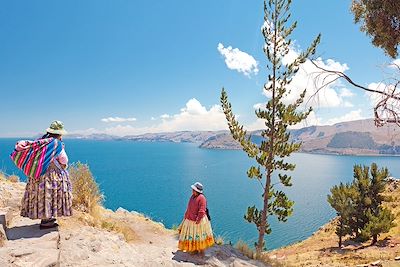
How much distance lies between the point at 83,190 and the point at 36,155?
3724 millimetres

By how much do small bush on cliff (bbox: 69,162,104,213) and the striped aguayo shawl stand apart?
10.8ft

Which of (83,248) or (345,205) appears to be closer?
(83,248)

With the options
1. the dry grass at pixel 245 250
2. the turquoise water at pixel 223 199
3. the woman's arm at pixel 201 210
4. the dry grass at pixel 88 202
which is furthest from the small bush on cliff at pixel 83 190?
the turquoise water at pixel 223 199

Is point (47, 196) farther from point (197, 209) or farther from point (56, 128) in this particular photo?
point (197, 209)

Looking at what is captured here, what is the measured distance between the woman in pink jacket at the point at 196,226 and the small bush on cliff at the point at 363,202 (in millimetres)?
22880

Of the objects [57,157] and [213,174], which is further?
[213,174]

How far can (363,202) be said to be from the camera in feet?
87.1

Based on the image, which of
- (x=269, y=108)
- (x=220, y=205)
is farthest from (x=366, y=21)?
(x=220, y=205)

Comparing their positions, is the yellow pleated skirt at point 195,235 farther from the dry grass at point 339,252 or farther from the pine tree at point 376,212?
the pine tree at point 376,212

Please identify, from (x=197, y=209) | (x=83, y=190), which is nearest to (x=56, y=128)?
(x=83, y=190)

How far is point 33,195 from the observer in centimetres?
682

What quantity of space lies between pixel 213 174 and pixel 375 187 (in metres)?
97.2

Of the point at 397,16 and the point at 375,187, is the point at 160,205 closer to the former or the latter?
the point at 375,187

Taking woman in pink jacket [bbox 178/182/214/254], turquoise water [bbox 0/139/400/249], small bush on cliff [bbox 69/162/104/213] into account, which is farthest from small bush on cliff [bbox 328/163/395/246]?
small bush on cliff [bbox 69/162/104/213]
